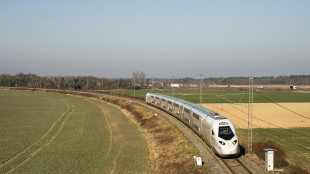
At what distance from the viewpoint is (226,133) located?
23.5 meters

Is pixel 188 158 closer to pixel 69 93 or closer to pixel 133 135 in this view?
pixel 133 135

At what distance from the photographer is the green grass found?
92.5 feet

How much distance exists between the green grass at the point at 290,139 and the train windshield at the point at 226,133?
695 cm

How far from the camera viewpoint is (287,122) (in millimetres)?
50625

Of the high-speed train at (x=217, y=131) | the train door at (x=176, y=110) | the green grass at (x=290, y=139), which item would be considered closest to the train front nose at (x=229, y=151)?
the high-speed train at (x=217, y=131)

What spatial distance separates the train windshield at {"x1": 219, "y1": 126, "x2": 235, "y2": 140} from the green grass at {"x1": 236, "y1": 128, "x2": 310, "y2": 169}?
6948 mm

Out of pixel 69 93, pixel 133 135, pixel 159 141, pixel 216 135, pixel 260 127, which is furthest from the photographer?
pixel 69 93

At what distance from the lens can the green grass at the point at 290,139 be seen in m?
28.2

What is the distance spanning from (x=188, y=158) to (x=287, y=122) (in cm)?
3476

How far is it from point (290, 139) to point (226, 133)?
1835 cm

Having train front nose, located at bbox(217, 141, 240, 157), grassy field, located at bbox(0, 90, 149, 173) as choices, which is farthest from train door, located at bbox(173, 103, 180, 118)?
train front nose, located at bbox(217, 141, 240, 157)

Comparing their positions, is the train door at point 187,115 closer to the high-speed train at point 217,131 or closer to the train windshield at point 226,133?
the high-speed train at point 217,131

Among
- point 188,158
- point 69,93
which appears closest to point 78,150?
point 188,158

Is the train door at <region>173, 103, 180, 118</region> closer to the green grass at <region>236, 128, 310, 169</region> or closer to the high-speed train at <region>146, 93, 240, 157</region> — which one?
the high-speed train at <region>146, 93, 240, 157</region>
